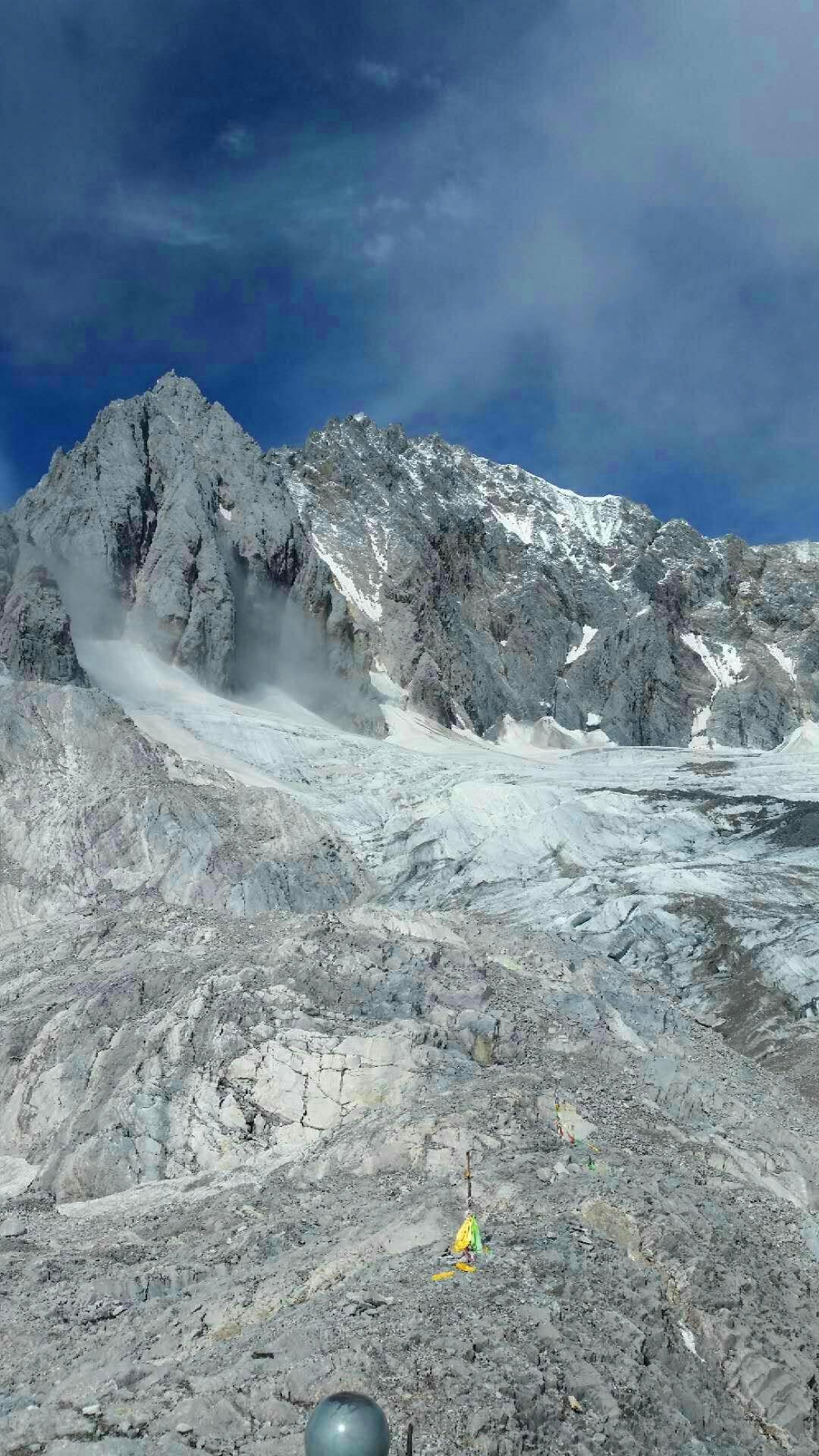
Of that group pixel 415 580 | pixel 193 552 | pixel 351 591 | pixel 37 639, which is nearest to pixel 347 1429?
pixel 37 639

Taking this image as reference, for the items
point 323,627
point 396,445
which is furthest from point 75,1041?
point 396,445

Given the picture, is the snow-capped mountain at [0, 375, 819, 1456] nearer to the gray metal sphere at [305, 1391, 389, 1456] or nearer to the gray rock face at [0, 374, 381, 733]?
the gray metal sphere at [305, 1391, 389, 1456]

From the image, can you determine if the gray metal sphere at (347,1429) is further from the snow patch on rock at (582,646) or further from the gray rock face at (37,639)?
the snow patch on rock at (582,646)

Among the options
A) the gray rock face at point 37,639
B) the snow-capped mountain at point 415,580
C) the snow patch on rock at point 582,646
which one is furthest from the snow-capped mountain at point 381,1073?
the snow patch on rock at point 582,646

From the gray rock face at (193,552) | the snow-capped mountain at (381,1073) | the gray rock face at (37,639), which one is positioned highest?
the gray rock face at (193,552)

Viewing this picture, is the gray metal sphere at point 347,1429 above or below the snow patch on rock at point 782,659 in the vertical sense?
below

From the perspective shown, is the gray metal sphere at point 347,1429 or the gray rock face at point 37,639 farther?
the gray rock face at point 37,639
